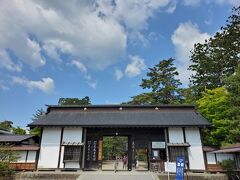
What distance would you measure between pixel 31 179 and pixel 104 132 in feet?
22.8

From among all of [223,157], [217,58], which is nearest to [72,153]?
[223,157]

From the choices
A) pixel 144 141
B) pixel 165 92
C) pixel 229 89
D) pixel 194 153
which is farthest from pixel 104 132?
pixel 165 92

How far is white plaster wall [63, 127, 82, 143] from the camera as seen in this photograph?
18016 millimetres

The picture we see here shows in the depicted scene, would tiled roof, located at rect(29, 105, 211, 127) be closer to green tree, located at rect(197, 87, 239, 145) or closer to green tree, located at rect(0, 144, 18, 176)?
green tree, located at rect(197, 87, 239, 145)

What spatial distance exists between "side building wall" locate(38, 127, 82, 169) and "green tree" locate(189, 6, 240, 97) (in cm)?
2148

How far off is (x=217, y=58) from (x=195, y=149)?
1951 centimetres

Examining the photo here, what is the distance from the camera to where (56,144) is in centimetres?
1780

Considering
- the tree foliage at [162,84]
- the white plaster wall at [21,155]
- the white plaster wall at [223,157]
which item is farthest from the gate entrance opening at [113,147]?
the white plaster wall at [223,157]

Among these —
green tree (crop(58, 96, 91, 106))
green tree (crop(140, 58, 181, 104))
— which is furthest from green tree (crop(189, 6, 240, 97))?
green tree (crop(58, 96, 91, 106))

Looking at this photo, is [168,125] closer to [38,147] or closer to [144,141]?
[144,141]

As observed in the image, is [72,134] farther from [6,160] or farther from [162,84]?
[162,84]

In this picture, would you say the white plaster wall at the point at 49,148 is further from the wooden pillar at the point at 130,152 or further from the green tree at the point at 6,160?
the wooden pillar at the point at 130,152

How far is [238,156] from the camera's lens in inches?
545

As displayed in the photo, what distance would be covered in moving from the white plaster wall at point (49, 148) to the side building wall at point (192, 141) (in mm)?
9834
